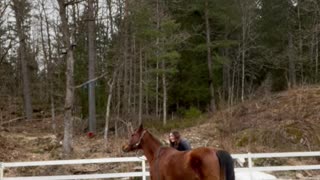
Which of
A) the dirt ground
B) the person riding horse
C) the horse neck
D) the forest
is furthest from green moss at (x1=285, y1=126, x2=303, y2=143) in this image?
the horse neck

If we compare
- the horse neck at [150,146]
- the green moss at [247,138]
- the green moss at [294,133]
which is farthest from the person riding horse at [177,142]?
the green moss at [294,133]

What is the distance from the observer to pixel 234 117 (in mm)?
24578

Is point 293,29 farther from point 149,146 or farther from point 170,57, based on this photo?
point 149,146

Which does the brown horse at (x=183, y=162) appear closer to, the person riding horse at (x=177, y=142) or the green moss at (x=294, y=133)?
the person riding horse at (x=177, y=142)

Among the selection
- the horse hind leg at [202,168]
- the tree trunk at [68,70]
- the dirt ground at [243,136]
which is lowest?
the dirt ground at [243,136]

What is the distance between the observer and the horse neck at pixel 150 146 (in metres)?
10.1

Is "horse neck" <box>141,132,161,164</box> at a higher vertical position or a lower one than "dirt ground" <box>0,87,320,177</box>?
higher

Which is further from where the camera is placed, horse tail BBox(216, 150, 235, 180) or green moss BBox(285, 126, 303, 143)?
green moss BBox(285, 126, 303, 143)

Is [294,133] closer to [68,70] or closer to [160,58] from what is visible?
[68,70]

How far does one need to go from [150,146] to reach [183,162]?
4.20 feet

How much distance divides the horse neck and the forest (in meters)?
17.9

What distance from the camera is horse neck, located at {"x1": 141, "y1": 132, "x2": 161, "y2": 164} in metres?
10.1

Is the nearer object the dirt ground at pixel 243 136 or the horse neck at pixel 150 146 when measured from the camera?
the horse neck at pixel 150 146

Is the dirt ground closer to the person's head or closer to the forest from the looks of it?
the forest
